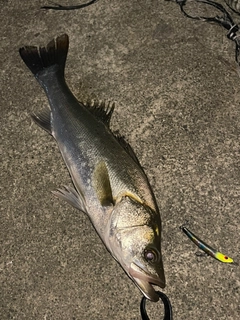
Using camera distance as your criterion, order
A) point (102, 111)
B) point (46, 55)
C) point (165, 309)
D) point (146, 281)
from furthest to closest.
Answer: point (46, 55), point (102, 111), point (165, 309), point (146, 281)

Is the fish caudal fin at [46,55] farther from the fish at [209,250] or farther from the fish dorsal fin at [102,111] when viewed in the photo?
the fish at [209,250]

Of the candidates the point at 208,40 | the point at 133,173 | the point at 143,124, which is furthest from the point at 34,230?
the point at 208,40

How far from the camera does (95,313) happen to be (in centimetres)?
224

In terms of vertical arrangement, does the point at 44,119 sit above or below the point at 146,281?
below

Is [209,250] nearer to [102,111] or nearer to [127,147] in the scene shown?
[127,147]

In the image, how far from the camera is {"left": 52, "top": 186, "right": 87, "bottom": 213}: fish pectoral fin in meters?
2.35

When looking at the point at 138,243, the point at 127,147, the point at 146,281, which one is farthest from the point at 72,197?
the point at 146,281

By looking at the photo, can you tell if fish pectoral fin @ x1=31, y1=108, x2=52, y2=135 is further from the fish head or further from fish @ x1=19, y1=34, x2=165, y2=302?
the fish head

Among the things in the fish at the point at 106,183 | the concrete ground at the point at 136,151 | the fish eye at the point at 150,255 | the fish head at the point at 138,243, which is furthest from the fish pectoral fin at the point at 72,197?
the fish eye at the point at 150,255

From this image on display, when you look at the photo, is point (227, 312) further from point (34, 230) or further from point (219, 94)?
point (219, 94)

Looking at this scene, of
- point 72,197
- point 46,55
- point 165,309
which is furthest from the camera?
point 46,55

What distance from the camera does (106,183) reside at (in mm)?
2221

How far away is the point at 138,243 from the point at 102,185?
1.32 ft

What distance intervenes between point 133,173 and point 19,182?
858 millimetres
